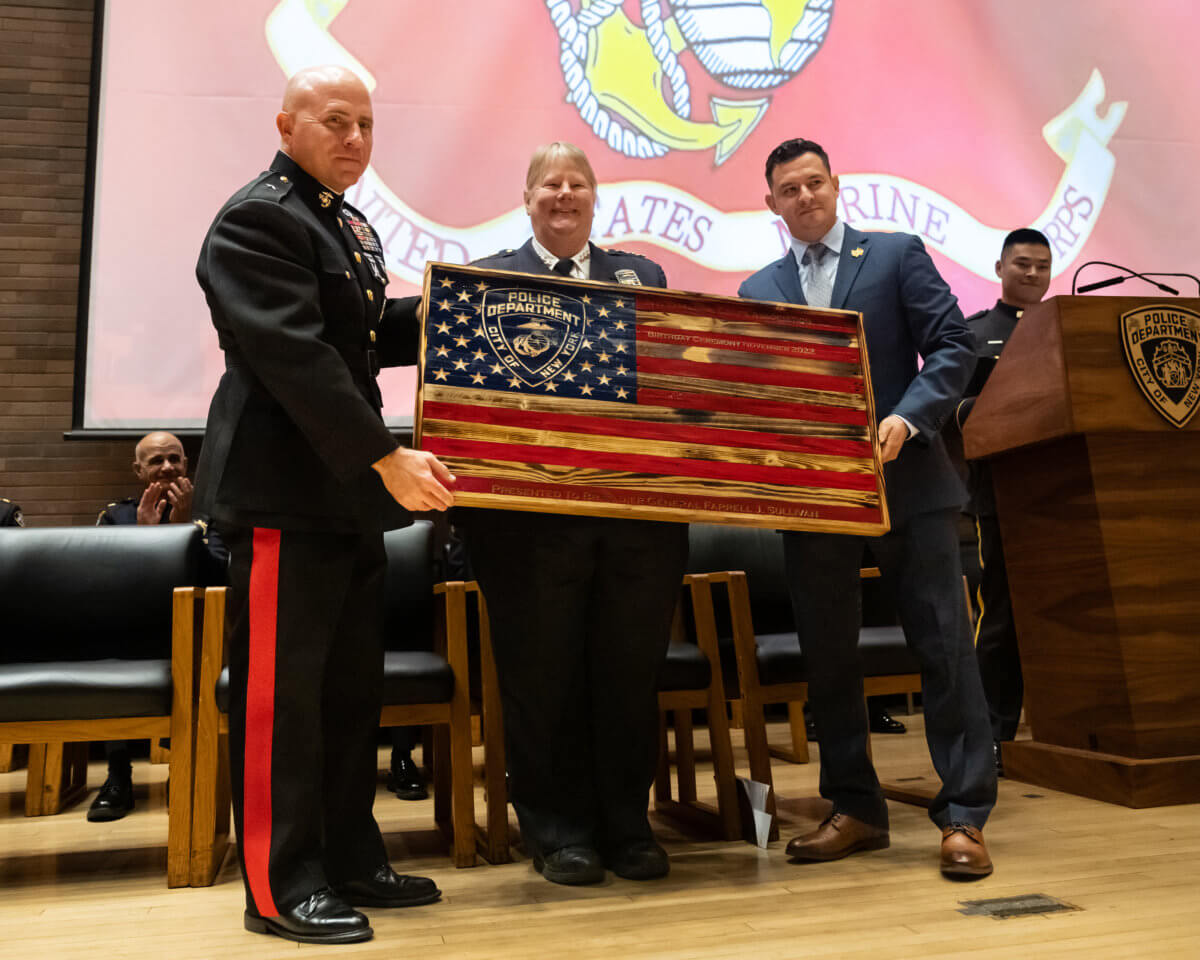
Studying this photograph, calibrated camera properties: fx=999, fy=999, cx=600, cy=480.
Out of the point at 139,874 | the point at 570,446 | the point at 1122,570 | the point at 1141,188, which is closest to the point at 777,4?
the point at 1141,188

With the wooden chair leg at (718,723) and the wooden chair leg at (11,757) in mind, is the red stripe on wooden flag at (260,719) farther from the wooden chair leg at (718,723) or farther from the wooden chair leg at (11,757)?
the wooden chair leg at (11,757)

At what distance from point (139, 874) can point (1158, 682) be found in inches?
104

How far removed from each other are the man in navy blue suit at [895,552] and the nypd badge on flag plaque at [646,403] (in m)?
0.16

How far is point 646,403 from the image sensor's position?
6.80 feet

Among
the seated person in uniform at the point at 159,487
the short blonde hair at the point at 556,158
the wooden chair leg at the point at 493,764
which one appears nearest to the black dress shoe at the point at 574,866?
the wooden chair leg at the point at 493,764

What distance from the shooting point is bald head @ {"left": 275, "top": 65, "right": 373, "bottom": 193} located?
190 cm

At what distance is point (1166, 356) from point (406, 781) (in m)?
2.61

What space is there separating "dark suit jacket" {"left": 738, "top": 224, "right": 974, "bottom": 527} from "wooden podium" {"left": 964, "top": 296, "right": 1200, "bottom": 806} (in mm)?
530

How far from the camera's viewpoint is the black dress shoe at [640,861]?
212 centimetres

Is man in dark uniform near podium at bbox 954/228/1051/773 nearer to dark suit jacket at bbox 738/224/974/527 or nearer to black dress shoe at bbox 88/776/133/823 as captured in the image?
dark suit jacket at bbox 738/224/974/527

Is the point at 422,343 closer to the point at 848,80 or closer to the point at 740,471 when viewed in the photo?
the point at 740,471

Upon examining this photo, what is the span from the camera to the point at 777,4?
4.63 metres

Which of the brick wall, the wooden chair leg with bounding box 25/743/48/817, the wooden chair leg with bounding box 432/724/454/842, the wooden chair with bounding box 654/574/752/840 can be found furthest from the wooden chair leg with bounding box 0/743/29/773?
the wooden chair with bounding box 654/574/752/840

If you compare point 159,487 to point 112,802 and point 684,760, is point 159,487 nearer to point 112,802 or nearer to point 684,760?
point 112,802
